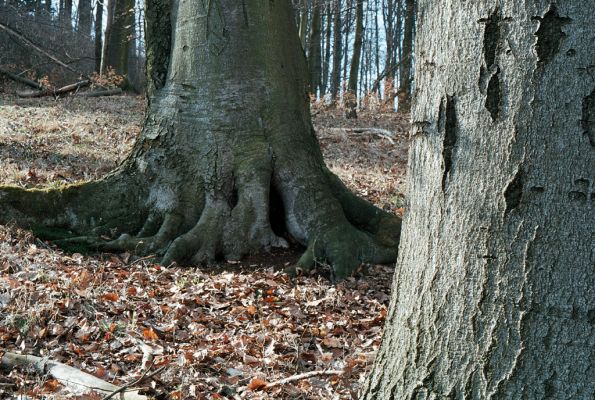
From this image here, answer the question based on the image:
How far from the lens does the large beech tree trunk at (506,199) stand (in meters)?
1.88

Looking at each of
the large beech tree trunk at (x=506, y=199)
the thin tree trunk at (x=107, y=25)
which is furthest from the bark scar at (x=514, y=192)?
the thin tree trunk at (x=107, y=25)

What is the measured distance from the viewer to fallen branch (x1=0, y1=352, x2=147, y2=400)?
319 centimetres

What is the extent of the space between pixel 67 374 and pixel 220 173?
2.94m

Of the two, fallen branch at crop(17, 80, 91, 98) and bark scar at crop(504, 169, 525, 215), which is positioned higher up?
fallen branch at crop(17, 80, 91, 98)

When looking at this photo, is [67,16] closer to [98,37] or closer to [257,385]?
[98,37]

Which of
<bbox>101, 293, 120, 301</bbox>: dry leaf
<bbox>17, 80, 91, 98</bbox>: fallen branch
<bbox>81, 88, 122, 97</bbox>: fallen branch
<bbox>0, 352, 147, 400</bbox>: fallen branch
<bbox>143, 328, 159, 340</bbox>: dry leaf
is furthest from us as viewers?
<bbox>81, 88, 122, 97</bbox>: fallen branch

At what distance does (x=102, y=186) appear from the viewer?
6.24 m

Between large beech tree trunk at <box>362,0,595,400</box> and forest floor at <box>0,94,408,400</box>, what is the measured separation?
4.63 feet

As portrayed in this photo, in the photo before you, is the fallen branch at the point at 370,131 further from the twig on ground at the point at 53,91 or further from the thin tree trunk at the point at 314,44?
the twig on ground at the point at 53,91

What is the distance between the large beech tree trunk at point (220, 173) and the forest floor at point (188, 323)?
29 cm

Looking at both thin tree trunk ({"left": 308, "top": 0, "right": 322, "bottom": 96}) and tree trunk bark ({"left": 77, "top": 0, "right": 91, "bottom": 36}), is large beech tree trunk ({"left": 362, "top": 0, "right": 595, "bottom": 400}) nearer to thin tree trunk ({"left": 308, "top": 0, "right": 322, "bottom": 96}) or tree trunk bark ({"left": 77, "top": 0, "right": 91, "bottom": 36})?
thin tree trunk ({"left": 308, "top": 0, "right": 322, "bottom": 96})

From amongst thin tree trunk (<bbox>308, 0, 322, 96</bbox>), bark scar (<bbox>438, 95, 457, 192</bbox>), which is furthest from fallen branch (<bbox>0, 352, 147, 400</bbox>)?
thin tree trunk (<bbox>308, 0, 322, 96</bbox>)

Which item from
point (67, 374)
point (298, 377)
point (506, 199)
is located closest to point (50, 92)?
point (67, 374)

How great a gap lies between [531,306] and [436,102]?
2.49ft
